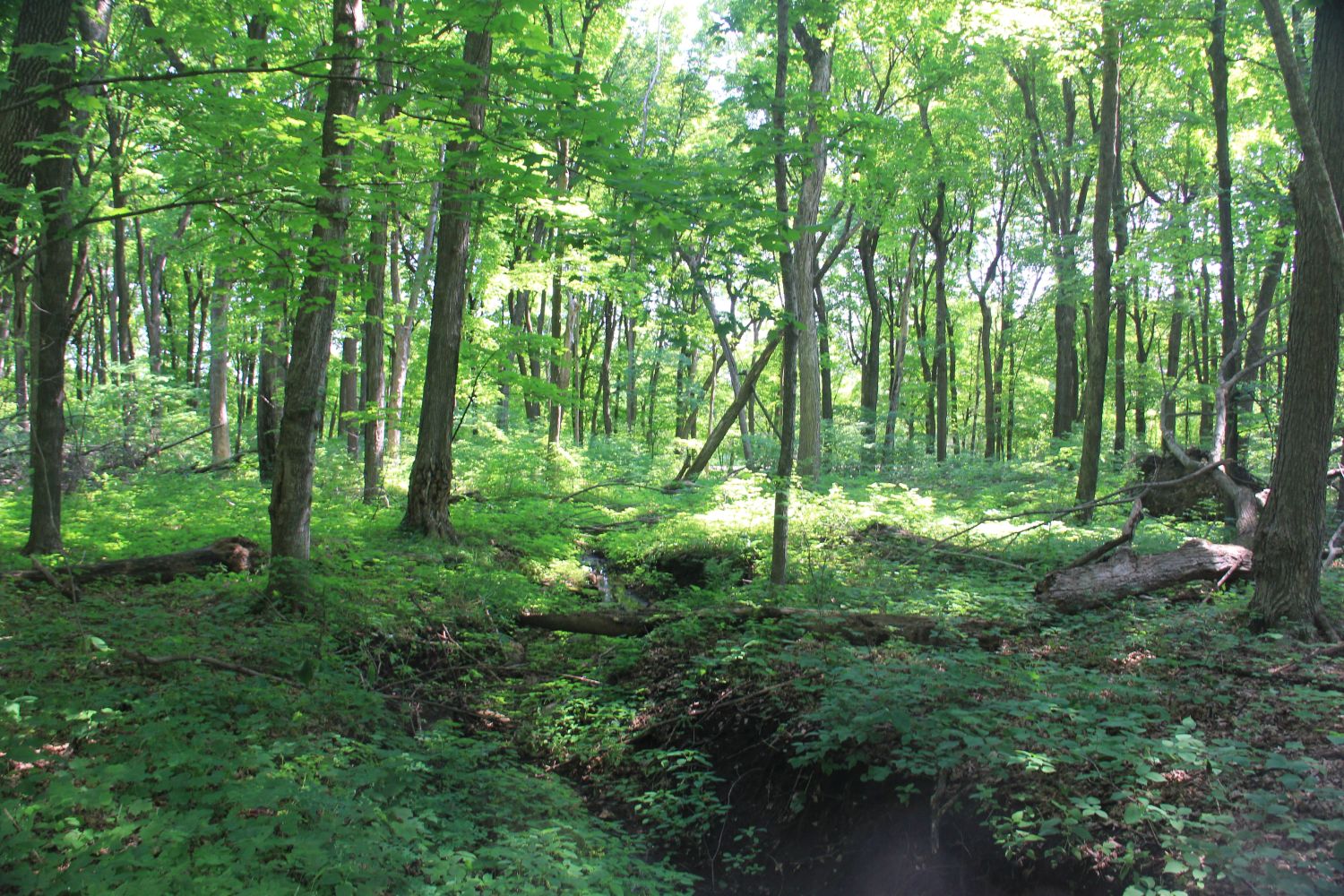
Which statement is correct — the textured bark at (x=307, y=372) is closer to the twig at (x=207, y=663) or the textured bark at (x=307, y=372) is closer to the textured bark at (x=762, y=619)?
the twig at (x=207, y=663)

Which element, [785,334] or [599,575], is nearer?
[785,334]

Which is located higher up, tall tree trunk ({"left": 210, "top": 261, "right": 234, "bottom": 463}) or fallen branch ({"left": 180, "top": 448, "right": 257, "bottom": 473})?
tall tree trunk ({"left": 210, "top": 261, "right": 234, "bottom": 463})

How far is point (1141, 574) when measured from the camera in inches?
272

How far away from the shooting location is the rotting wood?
642 cm

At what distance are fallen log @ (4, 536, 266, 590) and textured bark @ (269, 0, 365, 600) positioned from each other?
4.78ft

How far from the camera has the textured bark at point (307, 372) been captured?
5738 mm

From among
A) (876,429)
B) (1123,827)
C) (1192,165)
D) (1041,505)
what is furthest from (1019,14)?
(1192,165)

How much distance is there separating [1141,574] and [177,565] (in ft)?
29.8

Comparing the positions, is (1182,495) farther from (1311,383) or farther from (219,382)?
(219,382)

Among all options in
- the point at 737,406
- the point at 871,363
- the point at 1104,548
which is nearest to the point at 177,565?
the point at 737,406

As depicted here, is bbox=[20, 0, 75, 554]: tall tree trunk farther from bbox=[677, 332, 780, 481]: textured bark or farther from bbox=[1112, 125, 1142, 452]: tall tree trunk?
bbox=[1112, 125, 1142, 452]: tall tree trunk

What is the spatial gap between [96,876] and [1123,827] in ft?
12.5

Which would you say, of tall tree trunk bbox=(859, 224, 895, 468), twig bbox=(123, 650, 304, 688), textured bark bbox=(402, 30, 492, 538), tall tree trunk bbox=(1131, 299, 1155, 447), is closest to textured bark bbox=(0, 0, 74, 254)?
twig bbox=(123, 650, 304, 688)

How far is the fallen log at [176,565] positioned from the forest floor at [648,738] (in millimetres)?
294
